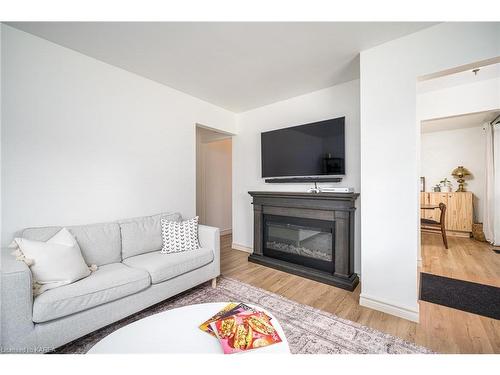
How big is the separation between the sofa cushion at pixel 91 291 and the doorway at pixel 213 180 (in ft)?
9.34

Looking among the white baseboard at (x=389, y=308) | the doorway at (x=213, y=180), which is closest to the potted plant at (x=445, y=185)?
the white baseboard at (x=389, y=308)

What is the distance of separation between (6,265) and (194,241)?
4.52ft

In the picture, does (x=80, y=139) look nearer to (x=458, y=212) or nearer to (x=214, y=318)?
(x=214, y=318)

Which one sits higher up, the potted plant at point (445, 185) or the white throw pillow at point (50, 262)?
the potted plant at point (445, 185)

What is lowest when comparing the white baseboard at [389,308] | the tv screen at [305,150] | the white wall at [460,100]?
the white baseboard at [389,308]

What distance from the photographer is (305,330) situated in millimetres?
1646

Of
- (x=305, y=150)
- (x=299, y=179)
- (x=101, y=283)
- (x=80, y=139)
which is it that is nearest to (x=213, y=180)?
(x=299, y=179)

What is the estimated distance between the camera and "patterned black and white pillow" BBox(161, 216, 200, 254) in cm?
226

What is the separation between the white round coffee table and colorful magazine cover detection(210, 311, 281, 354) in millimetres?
29

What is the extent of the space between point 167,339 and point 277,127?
3050 mm

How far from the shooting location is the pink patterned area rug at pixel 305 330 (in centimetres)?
145

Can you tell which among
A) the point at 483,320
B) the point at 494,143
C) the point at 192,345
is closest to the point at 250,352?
the point at 192,345

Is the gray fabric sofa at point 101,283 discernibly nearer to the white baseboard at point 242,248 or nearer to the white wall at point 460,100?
the white baseboard at point 242,248

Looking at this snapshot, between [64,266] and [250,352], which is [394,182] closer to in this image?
[250,352]
